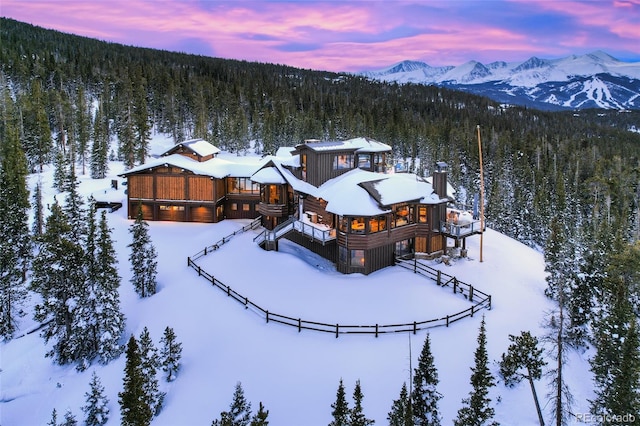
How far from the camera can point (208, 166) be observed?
46.1 m

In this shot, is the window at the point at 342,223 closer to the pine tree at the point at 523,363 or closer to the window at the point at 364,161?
the window at the point at 364,161

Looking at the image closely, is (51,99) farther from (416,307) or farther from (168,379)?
(416,307)

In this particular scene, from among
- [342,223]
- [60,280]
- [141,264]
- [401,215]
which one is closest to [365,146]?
[401,215]

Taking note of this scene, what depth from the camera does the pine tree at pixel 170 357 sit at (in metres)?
23.5

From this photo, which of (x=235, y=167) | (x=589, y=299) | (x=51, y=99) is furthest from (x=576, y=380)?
(x=51, y=99)

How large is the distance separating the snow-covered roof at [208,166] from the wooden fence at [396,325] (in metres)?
13.1

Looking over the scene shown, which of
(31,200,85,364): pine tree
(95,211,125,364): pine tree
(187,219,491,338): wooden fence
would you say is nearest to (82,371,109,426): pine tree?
(95,211,125,364): pine tree

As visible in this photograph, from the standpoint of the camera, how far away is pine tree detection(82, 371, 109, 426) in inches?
866

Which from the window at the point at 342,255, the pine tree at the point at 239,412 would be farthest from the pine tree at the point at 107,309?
the window at the point at 342,255

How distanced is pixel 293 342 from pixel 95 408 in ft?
34.1

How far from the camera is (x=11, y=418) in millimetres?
24453

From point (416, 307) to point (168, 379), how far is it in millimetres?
14696

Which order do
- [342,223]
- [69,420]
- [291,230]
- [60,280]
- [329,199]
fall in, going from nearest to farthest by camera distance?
1. [69,420]
2. [60,280]
3. [342,223]
4. [329,199]
5. [291,230]

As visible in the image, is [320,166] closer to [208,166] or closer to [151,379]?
[208,166]
